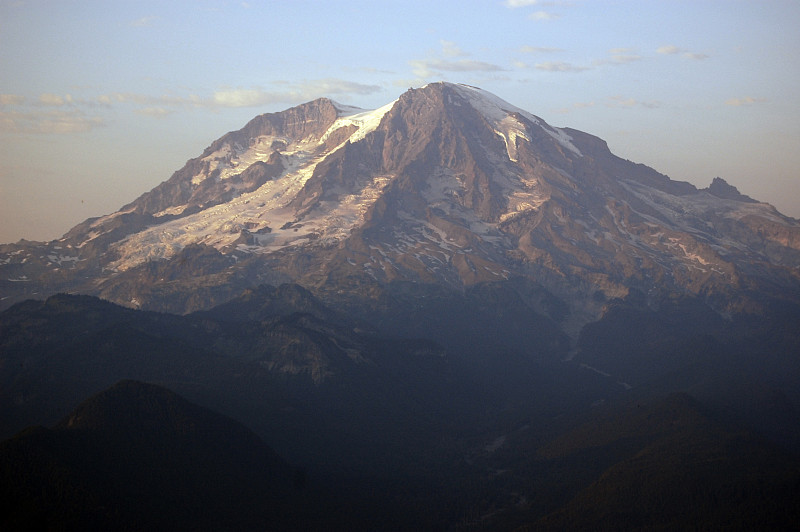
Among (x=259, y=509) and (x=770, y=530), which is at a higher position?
(x=770, y=530)

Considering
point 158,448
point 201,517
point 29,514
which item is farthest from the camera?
point 158,448

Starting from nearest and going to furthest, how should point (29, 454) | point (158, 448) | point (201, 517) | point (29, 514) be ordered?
point (29, 514), point (29, 454), point (201, 517), point (158, 448)

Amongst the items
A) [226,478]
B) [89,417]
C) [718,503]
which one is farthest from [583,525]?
[89,417]

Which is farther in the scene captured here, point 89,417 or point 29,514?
point 89,417

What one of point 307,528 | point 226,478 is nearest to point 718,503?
point 307,528

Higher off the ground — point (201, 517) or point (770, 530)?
point (770, 530)

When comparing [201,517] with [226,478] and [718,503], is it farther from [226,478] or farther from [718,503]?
[718,503]

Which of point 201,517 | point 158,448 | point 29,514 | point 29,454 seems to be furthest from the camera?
point 158,448

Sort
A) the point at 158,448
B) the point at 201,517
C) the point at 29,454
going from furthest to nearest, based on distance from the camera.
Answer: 1. the point at 158,448
2. the point at 201,517
3. the point at 29,454

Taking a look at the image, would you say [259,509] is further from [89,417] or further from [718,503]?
[718,503]
